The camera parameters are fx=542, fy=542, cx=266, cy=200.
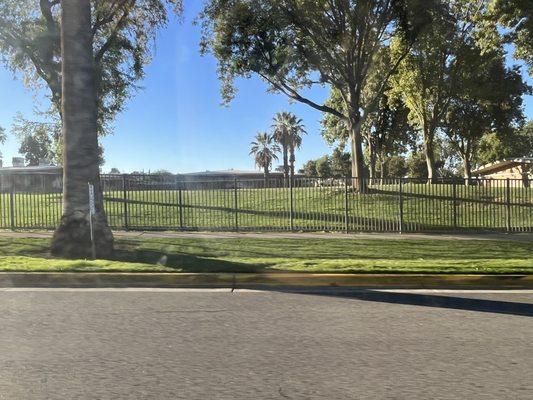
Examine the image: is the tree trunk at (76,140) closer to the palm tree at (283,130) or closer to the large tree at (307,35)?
the large tree at (307,35)

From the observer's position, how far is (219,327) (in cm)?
638

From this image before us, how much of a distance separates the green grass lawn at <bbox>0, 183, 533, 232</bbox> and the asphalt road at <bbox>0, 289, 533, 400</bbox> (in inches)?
386

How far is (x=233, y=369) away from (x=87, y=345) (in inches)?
67.3

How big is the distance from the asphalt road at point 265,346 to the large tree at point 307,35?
40.5ft

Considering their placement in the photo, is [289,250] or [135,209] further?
[135,209]

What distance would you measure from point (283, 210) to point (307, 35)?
25.9 ft

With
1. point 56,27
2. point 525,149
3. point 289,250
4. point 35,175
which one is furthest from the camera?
point 525,149

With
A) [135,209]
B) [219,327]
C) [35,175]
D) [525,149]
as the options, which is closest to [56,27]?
[35,175]

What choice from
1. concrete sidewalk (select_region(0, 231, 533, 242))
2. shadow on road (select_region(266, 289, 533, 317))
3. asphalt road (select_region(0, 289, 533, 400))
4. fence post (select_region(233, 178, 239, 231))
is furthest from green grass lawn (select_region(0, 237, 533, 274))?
fence post (select_region(233, 178, 239, 231))

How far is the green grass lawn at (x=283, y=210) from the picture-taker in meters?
18.0

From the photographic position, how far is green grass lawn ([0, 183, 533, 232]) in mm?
18016

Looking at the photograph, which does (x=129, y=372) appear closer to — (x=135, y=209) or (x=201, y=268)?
(x=201, y=268)

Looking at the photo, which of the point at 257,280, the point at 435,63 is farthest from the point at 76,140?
the point at 435,63

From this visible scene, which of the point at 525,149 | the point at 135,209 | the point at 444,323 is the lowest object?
the point at 444,323
